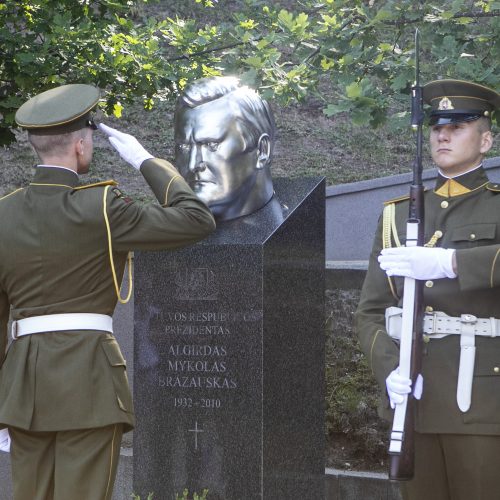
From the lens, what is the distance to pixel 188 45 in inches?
289

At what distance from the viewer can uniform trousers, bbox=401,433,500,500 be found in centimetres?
355

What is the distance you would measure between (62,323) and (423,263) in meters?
1.26

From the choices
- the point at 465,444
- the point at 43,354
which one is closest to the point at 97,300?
the point at 43,354

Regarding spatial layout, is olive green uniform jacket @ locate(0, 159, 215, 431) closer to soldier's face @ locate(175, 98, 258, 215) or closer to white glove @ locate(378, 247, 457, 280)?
white glove @ locate(378, 247, 457, 280)

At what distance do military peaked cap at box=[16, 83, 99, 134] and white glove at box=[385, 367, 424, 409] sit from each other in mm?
1388

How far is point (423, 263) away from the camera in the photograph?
11.8ft

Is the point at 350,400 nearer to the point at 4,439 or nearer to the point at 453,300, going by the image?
the point at 453,300

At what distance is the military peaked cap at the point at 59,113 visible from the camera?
370cm

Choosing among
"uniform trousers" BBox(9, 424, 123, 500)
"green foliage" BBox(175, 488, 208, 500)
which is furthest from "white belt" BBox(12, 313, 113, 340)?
"green foliage" BBox(175, 488, 208, 500)

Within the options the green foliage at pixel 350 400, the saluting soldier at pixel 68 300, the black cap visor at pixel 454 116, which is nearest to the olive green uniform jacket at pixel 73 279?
the saluting soldier at pixel 68 300

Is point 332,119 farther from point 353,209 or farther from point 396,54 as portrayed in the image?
point 396,54

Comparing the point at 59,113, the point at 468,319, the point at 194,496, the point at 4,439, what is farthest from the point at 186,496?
the point at 59,113

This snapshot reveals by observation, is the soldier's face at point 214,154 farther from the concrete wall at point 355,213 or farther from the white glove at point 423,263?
the concrete wall at point 355,213

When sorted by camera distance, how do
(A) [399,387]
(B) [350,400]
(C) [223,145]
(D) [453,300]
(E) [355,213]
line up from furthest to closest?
(E) [355,213] < (B) [350,400] < (C) [223,145] < (D) [453,300] < (A) [399,387]
